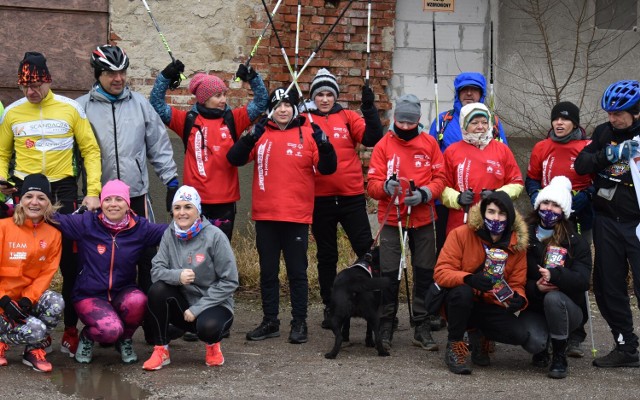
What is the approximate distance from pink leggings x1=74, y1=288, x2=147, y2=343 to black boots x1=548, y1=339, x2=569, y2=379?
2.70 metres

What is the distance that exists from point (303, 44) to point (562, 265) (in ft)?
14.4

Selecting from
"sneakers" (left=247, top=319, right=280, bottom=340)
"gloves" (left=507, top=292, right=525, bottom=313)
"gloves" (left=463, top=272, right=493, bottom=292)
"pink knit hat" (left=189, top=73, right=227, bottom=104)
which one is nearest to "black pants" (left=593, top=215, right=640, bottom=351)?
"gloves" (left=507, top=292, right=525, bottom=313)

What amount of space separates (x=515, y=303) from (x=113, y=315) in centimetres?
262

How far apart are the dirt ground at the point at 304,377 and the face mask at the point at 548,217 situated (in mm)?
980

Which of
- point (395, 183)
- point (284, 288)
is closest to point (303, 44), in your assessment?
point (284, 288)

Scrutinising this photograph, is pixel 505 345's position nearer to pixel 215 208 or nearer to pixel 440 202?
pixel 440 202

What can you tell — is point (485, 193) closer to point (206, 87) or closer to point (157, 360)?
point (206, 87)

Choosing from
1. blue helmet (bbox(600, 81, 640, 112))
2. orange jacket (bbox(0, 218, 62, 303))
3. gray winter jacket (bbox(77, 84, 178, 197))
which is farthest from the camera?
gray winter jacket (bbox(77, 84, 178, 197))

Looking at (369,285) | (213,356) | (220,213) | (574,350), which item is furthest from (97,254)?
(574,350)

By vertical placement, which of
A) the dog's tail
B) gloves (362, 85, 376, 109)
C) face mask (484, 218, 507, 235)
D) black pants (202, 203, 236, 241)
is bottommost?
the dog's tail

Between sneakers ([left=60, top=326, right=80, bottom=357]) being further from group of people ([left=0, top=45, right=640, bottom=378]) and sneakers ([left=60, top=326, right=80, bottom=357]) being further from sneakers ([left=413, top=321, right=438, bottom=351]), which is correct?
sneakers ([left=413, top=321, right=438, bottom=351])

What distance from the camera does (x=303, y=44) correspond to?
10.4m

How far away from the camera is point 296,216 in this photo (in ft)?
24.9

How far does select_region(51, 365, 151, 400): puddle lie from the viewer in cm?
621
